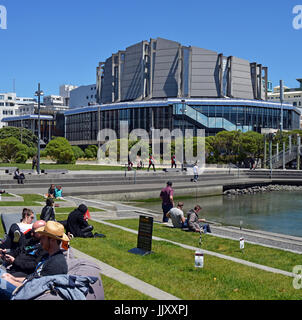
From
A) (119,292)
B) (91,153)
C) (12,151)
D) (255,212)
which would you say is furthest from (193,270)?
(91,153)

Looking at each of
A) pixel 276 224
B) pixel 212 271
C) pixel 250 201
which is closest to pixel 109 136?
pixel 250 201

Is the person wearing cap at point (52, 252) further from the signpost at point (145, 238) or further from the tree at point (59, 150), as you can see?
the tree at point (59, 150)

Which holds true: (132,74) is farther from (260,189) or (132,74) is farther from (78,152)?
(260,189)

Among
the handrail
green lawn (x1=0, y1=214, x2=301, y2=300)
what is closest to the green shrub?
the handrail

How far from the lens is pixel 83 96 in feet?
543

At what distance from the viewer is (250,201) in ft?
123

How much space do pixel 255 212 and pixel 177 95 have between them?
80.3 metres

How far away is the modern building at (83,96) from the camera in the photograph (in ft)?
531

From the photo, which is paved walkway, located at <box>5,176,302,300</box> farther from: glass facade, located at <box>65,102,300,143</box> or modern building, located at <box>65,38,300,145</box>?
modern building, located at <box>65,38,300,145</box>

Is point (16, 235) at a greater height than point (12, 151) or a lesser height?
lesser

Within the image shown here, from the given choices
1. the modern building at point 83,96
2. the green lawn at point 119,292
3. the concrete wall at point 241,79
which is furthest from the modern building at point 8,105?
the green lawn at point 119,292

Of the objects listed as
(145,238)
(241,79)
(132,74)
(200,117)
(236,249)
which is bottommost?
(236,249)
